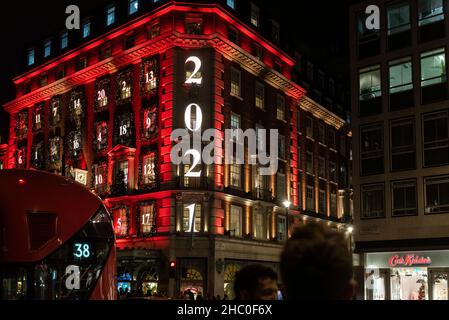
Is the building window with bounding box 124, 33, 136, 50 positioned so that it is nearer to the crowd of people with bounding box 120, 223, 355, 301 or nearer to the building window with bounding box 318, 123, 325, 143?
the building window with bounding box 318, 123, 325, 143

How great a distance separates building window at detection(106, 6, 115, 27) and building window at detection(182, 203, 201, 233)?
1724 cm

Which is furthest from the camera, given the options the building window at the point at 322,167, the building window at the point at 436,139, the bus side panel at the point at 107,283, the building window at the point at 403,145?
the building window at the point at 322,167

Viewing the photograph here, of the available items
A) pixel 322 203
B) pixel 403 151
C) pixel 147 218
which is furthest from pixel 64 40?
A: pixel 403 151

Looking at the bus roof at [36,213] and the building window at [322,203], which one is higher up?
the building window at [322,203]

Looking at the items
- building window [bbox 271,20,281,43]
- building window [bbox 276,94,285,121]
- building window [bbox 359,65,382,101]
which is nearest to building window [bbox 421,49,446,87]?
building window [bbox 359,65,382,101]

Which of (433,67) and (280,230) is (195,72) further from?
(433,67)

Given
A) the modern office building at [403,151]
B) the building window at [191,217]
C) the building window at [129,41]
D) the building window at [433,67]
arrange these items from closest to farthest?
the modern office building at [403,151], the building window at [433,67], the building window at [191,217], the building window at [129,41]

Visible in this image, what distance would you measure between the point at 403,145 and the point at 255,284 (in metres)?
28.1

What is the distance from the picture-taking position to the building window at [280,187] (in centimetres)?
4978

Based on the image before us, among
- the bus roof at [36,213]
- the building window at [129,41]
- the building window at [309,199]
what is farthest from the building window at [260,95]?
the bus roof at [36,213]

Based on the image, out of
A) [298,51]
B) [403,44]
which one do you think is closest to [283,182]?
[298,51]

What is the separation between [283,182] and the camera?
5084cm

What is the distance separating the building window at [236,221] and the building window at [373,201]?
13.2m

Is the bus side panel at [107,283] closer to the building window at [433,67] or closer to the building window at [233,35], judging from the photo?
the building window at [433,67]
